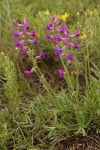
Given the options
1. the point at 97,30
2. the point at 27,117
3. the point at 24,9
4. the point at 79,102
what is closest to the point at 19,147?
the point at 27,117

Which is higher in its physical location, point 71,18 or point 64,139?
point 71,18

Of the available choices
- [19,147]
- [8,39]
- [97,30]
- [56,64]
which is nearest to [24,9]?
[8,39]

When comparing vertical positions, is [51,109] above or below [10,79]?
below

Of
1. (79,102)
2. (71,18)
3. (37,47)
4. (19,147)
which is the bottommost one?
(19,147)

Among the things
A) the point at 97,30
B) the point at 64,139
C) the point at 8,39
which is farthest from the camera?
the point at 8,39

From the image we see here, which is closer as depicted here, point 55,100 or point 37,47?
point 55,100

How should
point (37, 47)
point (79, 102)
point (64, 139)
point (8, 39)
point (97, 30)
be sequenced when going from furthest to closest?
point (8, 39), point (37, 47), point (97, 30), point (79, 102), point (64, 139)

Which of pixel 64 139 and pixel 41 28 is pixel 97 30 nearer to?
pixel 41 28

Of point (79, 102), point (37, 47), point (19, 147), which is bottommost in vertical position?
point (19, 147)

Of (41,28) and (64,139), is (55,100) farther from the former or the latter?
(41,28)
